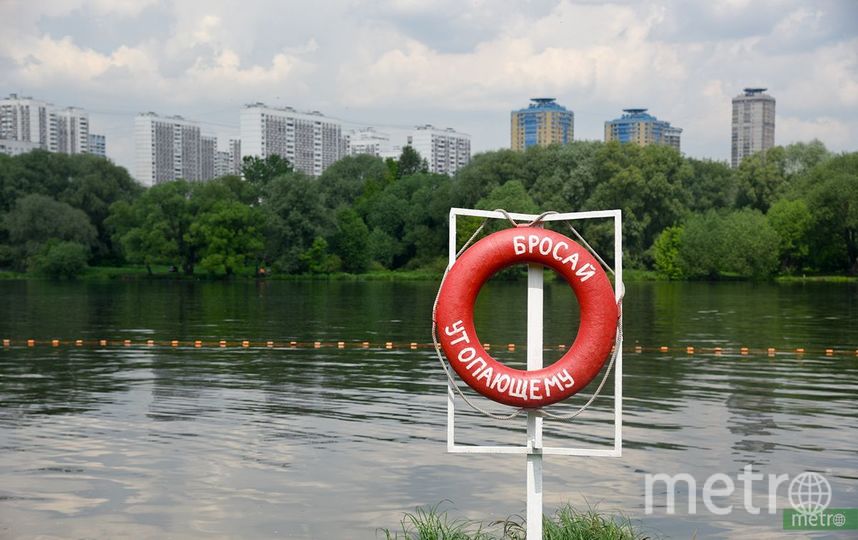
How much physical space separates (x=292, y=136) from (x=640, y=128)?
4386cm

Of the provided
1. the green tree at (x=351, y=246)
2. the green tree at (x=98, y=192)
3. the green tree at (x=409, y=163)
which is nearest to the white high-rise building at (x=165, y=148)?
the green tree at (x=409, y=163)

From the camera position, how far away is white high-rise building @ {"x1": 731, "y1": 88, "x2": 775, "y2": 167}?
11494 cm

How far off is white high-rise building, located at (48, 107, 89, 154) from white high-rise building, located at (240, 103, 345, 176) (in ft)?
61.4

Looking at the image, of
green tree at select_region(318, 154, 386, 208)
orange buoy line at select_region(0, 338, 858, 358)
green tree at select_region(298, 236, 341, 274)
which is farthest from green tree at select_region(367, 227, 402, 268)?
orange buoy line at select_region(0, 338, 858, 358)

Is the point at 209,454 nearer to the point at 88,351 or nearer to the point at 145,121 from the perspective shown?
the point at 88,351

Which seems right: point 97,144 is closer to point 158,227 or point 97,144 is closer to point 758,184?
point 158,227

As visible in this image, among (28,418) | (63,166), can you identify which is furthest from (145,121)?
(28,418)

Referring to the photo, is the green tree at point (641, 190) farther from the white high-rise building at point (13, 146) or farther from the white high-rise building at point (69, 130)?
the white high-rise building at point (69, 130)

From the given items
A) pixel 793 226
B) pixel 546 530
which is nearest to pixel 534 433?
pixel 546 530

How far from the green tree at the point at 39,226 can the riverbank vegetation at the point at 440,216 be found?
87mm

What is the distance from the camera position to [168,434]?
35.5ft

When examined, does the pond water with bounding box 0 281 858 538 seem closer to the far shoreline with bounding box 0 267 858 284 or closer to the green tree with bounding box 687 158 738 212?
the far shoreline with bounding box 0 267 858 284

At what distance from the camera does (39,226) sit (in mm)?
63094

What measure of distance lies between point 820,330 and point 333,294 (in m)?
23.6
